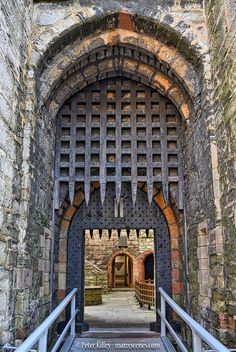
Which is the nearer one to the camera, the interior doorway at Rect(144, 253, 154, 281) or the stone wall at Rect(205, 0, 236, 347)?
the stone wall at Rect(205, 0, 236, 347)

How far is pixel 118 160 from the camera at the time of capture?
13.8 ft

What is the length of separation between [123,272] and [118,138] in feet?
46.8

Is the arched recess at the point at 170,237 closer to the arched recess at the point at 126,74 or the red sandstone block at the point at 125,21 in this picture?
the arched recess at the point at 126,74

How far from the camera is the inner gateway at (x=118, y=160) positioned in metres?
4.19

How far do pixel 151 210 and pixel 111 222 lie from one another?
0.54 m

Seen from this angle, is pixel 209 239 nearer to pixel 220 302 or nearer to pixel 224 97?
pixel 220 302

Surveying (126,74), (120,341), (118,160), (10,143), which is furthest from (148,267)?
(10,143)

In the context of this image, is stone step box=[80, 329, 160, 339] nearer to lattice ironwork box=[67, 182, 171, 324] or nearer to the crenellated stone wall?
lattice ironwork box=[67, 182, 171, 324]

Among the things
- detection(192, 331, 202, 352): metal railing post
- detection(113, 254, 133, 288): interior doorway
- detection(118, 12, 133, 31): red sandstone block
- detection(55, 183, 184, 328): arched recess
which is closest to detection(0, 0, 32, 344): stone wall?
detection(118, 12, 133, 31): red sandstone block

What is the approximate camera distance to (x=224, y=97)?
3035 millimetres

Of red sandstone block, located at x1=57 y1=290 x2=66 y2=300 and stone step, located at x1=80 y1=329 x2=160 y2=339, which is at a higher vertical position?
red sandstone block, located at x1=57 y1=290 x2=66 y2=300

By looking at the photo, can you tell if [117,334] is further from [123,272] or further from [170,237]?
[123,272]

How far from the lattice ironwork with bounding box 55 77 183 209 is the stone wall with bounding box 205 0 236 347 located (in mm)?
1107

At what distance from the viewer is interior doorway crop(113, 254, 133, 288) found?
16.7m
